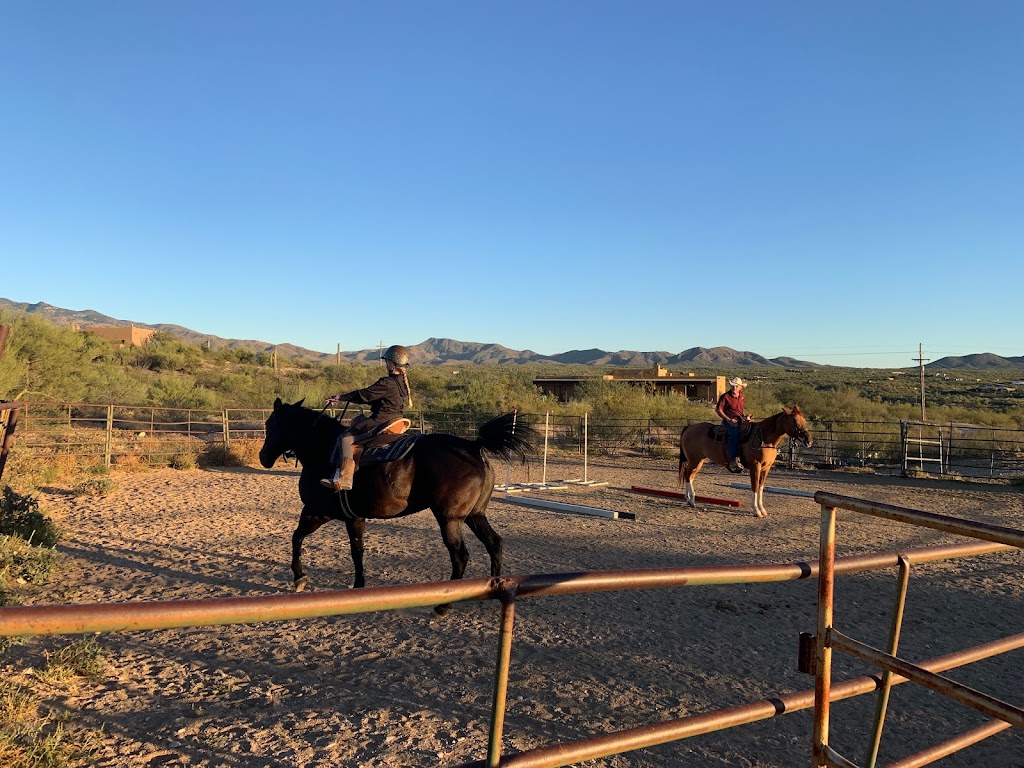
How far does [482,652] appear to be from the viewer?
5.02 m

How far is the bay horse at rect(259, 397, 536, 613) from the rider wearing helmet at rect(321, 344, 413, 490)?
9.0 inches

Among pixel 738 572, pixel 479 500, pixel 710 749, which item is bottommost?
pixel 710 749

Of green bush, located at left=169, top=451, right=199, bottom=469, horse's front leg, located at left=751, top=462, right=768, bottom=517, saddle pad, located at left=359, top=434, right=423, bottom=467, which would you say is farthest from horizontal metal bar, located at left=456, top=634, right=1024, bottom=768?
green bush, located at left=169, top=451, right=199, bottom=469

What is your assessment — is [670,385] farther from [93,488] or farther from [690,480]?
[93,488]

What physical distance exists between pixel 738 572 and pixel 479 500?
4.65 meters

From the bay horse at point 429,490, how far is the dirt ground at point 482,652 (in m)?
0.62

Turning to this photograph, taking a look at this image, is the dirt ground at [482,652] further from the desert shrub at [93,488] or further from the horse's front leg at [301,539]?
the desert shrub at [93,488]

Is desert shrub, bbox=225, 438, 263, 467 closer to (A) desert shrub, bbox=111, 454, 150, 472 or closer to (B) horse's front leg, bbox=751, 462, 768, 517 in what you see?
(A) desert shrub, bbox=111, 454, 150, 472

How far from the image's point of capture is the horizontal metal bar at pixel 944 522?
1.82 metres

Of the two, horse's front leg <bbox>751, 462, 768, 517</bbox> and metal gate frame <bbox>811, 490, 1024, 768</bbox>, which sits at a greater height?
metal gate frame <bbox>811, 490, 1024, 768</bbox>

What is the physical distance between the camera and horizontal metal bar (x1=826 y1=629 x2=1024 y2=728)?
1.82 meters

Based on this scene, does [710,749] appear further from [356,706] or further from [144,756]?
[144,756]

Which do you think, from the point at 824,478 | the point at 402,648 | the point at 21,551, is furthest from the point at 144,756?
the point at 824,478

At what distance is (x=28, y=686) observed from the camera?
162 inches
